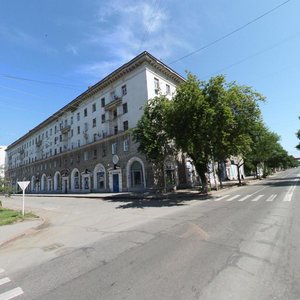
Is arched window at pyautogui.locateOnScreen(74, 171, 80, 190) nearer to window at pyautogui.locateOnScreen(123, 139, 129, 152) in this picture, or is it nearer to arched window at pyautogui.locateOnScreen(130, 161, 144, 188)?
window at pyautogui.locateOnScreen(123, 139, 129, 152)

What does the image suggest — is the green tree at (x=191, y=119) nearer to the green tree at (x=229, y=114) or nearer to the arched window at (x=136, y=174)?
the green tree at (x=229, y=114)

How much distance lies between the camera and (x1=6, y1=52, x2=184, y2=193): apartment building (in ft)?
105

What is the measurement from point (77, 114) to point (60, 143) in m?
9.30

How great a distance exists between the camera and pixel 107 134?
122 ft

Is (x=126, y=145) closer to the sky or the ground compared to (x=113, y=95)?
closer to the ground

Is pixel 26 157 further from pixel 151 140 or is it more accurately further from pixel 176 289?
pixel 176 289

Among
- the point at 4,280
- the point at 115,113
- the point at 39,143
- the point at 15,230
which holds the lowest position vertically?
the point at 4,280

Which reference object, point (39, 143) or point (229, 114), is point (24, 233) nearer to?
point (229, 114)

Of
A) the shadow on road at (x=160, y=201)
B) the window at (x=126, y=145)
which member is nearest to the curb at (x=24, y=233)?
the shadow on road at (x=160, y=201)

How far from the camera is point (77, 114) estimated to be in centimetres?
4559

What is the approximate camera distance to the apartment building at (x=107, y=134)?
32.1 meters

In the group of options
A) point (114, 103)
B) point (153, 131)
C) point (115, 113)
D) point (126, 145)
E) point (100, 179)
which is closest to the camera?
point (153, 131)

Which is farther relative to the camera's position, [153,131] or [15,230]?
[153,131]

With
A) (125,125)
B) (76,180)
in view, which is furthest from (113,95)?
(76,180)
